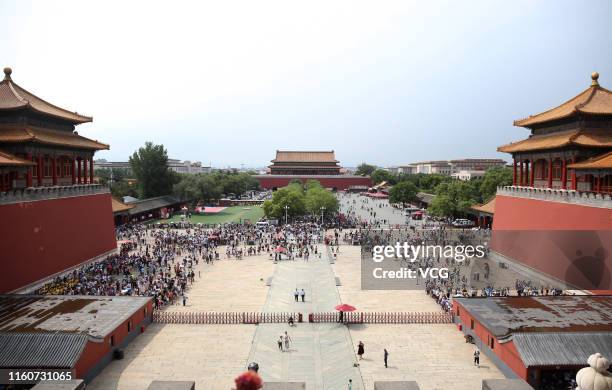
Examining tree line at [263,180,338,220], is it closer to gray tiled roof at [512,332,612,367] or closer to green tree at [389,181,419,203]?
green tree at [389,181,419,203]

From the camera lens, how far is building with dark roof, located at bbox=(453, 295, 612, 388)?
13.3 m

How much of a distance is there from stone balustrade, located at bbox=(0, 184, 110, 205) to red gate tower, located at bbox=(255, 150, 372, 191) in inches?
2462

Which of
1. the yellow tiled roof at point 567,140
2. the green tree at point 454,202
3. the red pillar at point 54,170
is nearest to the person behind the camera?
the yellow tiled roof at point 567,140

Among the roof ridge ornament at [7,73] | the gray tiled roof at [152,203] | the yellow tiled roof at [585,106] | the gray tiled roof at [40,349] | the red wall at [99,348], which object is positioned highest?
the roof ridge ornament at [7,73]

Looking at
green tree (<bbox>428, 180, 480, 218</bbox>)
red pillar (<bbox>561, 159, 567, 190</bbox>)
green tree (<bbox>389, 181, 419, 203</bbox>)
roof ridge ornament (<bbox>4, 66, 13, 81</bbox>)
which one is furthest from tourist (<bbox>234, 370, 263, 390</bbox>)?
green tree (<bbox>389, 181, 419, 203</bbox>)

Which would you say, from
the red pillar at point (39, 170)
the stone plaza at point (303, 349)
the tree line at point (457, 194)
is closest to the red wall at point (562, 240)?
the stone plaza at point (303, 349)

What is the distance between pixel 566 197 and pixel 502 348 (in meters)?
12.7

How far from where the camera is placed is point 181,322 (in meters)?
18.9

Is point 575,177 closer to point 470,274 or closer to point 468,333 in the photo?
point 470,274

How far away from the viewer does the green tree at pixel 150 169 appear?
198 feet

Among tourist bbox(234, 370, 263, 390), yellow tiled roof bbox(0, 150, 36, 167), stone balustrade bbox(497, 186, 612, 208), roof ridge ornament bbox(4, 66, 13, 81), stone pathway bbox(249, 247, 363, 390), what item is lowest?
stone pathway bbox(249, 247, 363, 390)

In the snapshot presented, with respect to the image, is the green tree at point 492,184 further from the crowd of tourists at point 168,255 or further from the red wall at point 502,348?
the red wall at point 502,348

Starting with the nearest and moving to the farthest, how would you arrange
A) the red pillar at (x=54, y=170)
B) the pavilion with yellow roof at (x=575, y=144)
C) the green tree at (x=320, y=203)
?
the pavilion with yellow roof at (x=575, y=144) → the red pillar at (x=54, y=170) → the green tree at (x=320, y=203)

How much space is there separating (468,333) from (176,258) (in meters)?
20.4
